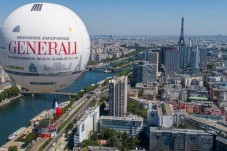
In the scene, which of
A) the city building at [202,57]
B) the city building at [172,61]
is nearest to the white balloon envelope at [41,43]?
the city building at [172,61]

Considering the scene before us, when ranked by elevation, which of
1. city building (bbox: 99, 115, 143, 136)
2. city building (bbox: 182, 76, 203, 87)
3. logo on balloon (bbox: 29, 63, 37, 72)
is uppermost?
logo on balloon (bbox: 29, 63, 37, 72)

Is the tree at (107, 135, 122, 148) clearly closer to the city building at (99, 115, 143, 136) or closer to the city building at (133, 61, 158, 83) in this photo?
the city building at (99, 115, 143, 136)

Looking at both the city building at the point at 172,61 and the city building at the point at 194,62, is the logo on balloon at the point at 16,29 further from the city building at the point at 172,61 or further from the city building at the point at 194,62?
the city building at the point at 172,61

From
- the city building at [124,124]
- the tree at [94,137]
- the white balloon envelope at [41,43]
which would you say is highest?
→ the white balloon envelope at [41,43]

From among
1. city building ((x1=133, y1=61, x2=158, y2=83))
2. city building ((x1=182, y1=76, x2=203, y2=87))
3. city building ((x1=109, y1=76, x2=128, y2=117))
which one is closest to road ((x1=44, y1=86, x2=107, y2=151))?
city building ((x1=109, y1=76, x2=128, y2=117))

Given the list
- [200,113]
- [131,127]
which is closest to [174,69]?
[200,113]

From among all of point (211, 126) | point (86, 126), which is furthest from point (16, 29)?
point (211, 126)

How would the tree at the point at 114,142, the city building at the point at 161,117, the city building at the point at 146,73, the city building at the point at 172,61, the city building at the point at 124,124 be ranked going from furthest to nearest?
the city building at the point at 172,61 → the city building at the point at 146,73 → the city building at the point at 124,124 → the city building at the point at 161,117 → the tree at the point at 114,142
